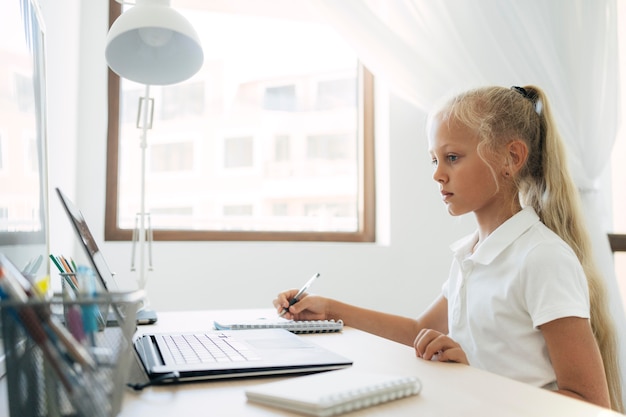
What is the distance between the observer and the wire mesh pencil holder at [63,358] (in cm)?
38

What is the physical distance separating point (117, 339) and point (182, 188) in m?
1.89

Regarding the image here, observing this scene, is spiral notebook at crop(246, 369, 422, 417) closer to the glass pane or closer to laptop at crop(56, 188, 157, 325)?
laptop at crop(56, 188, 157, 325)

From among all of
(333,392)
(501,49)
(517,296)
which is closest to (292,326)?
(517,296)

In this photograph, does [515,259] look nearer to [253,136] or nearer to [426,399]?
[426,399]

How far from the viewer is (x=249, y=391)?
584mm

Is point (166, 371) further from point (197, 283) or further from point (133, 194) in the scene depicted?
point (133, 194)

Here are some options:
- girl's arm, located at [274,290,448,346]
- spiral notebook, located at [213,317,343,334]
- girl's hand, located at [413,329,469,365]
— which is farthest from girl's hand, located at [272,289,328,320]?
girl's hand, located at [413,329,469,365]

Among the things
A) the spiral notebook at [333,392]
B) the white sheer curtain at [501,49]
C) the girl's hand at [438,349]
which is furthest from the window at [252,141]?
the spiral notebook at [333,392]

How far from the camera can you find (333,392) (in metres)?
0.56

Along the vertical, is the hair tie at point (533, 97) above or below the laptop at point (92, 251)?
above

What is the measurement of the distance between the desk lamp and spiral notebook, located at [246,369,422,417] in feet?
2.78

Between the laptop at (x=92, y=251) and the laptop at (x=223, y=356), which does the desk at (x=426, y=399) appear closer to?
the laptop at (x=223, y=356)

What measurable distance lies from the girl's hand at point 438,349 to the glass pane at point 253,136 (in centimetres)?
155

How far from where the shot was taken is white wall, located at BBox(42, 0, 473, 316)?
206 cm
